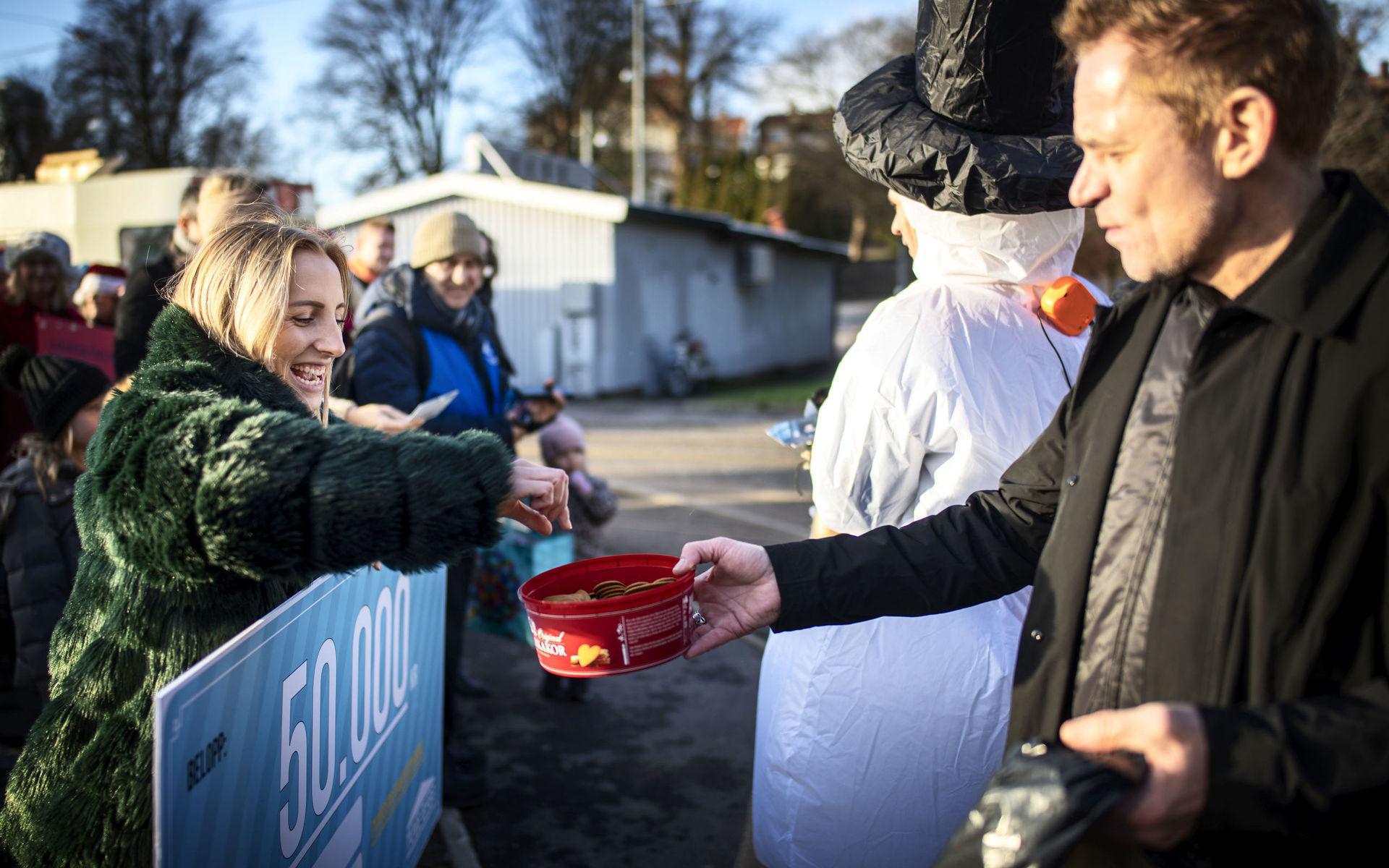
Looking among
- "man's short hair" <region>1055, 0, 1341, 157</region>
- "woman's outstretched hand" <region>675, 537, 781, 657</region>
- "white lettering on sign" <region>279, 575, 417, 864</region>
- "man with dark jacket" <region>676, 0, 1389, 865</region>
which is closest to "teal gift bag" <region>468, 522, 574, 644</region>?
"white lettering on sign" <region>279, 575, 417, 864</region>

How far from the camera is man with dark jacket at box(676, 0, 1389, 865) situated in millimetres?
1170

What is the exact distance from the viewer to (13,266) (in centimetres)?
546

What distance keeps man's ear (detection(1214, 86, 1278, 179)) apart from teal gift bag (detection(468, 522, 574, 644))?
429 centimetres

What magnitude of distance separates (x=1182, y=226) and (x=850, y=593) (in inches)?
33.7

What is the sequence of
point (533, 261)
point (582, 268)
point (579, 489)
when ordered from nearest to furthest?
point (579, 489)
point (582, 268)
point (533, 261)

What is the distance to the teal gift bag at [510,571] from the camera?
536cm

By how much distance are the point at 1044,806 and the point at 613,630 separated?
796mm

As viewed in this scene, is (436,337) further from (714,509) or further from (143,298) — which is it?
(714,509)

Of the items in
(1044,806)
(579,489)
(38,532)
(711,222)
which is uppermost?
(711,222)

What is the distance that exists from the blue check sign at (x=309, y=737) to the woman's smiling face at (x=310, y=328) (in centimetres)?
48

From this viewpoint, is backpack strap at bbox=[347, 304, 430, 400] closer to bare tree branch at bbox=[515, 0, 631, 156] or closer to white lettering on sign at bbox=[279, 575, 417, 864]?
white lettering on sign at bbox=[279, 575, 417, 864]

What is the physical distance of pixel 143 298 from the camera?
156 inches

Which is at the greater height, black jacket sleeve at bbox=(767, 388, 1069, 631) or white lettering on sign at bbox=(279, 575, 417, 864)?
black jacket sleeve at bbox=(767, 388, 1069, 631)

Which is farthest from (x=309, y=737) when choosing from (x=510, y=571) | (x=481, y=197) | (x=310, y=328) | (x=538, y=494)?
(x=481, y=197)
